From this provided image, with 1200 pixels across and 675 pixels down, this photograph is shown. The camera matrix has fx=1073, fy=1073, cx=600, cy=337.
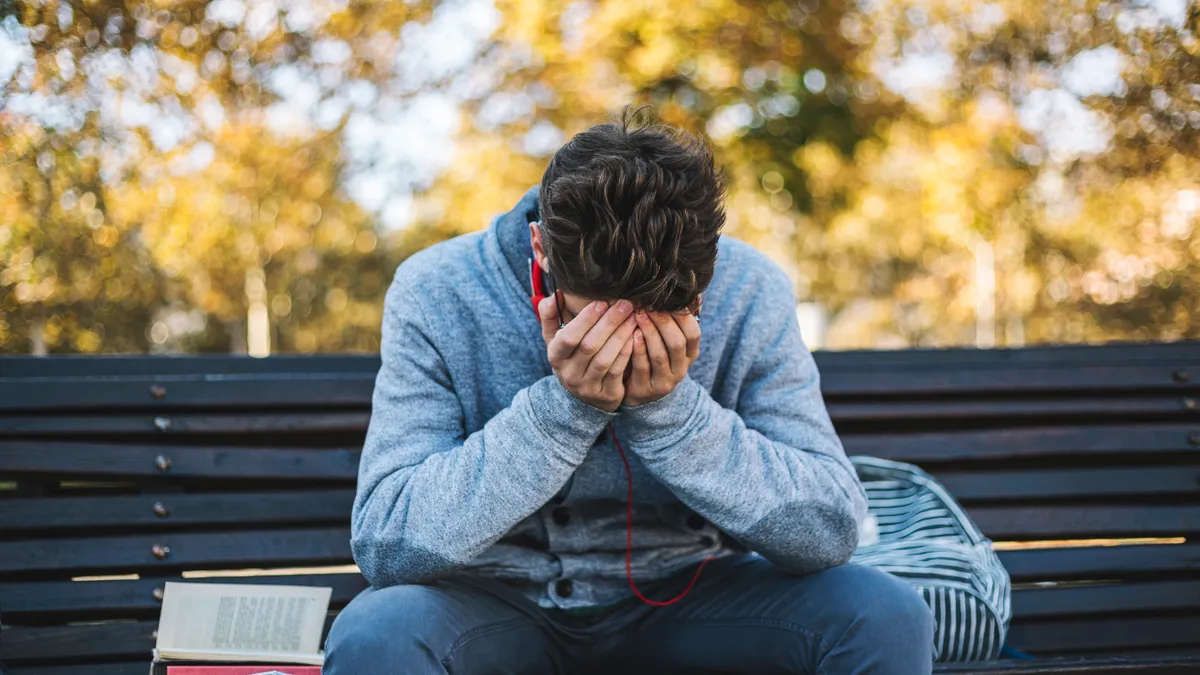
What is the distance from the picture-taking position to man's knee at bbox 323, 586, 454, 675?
1755 millimetres

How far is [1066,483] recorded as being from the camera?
3057 mm

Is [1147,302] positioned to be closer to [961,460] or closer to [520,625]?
[961,460]

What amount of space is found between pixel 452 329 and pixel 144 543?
113cm

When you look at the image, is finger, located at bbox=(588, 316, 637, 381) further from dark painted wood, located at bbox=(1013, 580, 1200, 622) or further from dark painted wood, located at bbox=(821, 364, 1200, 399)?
dark painted wood, located at bbox=(1013, 580, 1200, 622)

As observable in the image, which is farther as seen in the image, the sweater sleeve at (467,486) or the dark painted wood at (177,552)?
the dark painted wood at (177,552)

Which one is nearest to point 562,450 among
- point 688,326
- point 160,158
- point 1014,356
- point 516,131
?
point 688,326

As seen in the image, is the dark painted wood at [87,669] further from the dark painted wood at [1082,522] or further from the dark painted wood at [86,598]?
the dark painted wood at [1082,522]

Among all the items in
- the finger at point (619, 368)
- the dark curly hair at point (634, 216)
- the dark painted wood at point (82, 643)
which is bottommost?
the dark painted wood at point (82, 643)

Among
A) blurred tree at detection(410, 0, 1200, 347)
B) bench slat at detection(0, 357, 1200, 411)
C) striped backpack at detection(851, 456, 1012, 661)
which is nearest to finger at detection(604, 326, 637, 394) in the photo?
striped backpack at detection(851, 456, 1012, 661)

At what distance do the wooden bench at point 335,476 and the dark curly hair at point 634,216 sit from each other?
4.19ft

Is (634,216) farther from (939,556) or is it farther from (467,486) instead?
(939,556)

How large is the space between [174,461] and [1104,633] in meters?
2.56

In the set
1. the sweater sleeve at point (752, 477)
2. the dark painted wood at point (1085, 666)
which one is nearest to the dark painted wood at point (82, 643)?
the sweater sleeve at point (752, 477)

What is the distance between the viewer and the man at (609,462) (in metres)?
1.81
